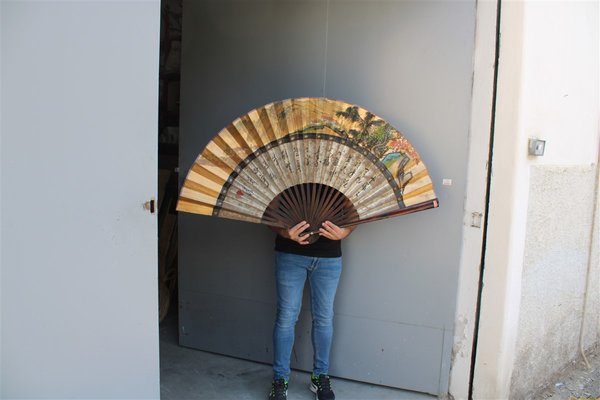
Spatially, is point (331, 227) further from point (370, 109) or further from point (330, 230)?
point (370, 109)

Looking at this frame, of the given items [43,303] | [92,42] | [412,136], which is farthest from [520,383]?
[92,42]

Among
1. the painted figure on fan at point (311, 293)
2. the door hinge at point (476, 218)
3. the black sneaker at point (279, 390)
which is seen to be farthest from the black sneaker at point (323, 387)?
the door hinge at point (476, 218)

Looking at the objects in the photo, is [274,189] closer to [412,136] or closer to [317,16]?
[412,136]

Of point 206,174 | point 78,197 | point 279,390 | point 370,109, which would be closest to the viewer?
point 78,197

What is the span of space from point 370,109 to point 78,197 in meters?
1.94

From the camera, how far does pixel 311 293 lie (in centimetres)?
315

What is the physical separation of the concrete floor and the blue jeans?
33 cm

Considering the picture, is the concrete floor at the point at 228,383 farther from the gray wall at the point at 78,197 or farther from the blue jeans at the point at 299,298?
the gray wall at the point at 78,197

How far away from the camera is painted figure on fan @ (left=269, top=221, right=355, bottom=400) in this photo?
3.00 m

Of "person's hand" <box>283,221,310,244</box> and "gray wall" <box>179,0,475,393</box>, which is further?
"gray wall" <box>179,0,475,393</box>

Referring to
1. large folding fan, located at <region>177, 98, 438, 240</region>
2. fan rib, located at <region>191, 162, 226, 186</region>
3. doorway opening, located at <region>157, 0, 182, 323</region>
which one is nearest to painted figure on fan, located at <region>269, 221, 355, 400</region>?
large folding fan, located at <region>177, 98, 438, 240</region>

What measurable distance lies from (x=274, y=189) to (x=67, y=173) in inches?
46.9

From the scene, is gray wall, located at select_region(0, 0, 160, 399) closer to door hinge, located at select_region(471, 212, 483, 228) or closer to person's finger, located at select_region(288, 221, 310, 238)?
person's finger, located at select_region(288, 221, 310, 238)

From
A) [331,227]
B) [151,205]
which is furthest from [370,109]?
[151,205]
